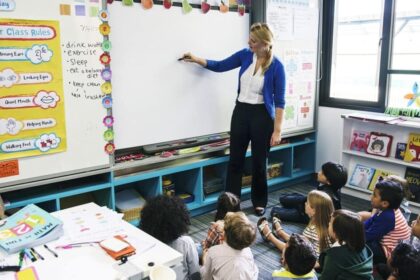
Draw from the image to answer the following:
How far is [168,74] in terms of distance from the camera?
120 inches

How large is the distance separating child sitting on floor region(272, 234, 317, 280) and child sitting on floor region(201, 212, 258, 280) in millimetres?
186

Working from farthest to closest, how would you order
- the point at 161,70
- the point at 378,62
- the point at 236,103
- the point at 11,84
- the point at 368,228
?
the point at 378,62 < the point at 236,103 < the point at 161,70 < the point at 368,228 < the point at 11,84

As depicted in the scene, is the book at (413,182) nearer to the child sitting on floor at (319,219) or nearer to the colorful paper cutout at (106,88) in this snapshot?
the child sitting on floor at (319,219)

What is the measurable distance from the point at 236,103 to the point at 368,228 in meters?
1.34

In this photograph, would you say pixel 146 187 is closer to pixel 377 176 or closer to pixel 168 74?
pixel 168 74

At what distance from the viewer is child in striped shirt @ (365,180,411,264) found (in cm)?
236

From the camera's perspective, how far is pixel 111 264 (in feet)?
4.50

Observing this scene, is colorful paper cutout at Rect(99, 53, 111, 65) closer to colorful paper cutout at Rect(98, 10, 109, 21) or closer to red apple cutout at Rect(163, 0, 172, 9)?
colorful paper cutout at Rect(98, 10, 109, 21)

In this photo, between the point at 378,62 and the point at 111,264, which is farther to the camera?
the point at 378,62

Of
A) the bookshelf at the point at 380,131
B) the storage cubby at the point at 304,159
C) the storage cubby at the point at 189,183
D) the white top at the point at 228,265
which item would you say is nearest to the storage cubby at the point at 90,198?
the storage cubby at the point at 189,183

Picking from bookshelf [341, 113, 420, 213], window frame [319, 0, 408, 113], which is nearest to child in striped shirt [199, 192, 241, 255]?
bookshelf [341, 113, 420, 213]

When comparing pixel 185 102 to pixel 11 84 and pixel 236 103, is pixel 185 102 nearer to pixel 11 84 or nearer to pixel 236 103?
pixel 236 103

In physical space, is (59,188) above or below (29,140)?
below

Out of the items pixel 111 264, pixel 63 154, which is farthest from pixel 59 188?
pixel 111 264
